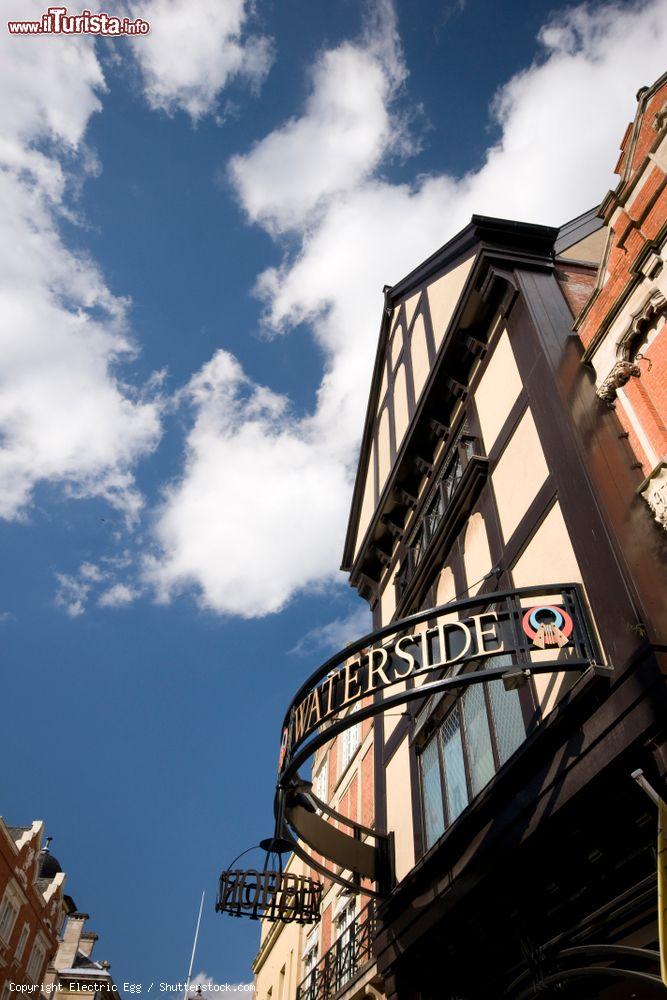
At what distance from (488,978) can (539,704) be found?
3575mm

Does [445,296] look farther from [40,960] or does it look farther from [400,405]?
[40,960]

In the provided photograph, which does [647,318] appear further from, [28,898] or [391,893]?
[28,898]

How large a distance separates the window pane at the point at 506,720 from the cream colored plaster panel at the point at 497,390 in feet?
12.9

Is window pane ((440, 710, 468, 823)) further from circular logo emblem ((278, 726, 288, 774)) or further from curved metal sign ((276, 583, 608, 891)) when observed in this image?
circular logo emblem ((278, 726, 288, 774))

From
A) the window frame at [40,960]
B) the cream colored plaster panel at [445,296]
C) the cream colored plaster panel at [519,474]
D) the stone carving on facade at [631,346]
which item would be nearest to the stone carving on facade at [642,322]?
the stone carving on facade at [631,346]

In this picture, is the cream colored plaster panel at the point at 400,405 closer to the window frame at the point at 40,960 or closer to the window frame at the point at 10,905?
the window frame at the point at 10,905

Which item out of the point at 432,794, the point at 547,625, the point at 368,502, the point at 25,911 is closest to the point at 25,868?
the point at 25,911

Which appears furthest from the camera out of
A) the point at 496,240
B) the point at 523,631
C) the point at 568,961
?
the point at 496,240

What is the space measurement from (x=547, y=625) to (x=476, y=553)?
3557 millimetres

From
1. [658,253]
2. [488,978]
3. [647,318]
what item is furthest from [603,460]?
[488,978]

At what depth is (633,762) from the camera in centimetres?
602

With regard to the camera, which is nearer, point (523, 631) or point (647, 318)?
point (523, 631)

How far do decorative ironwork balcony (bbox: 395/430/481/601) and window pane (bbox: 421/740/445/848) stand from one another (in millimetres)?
3451

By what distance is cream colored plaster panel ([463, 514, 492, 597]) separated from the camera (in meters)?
10.6
